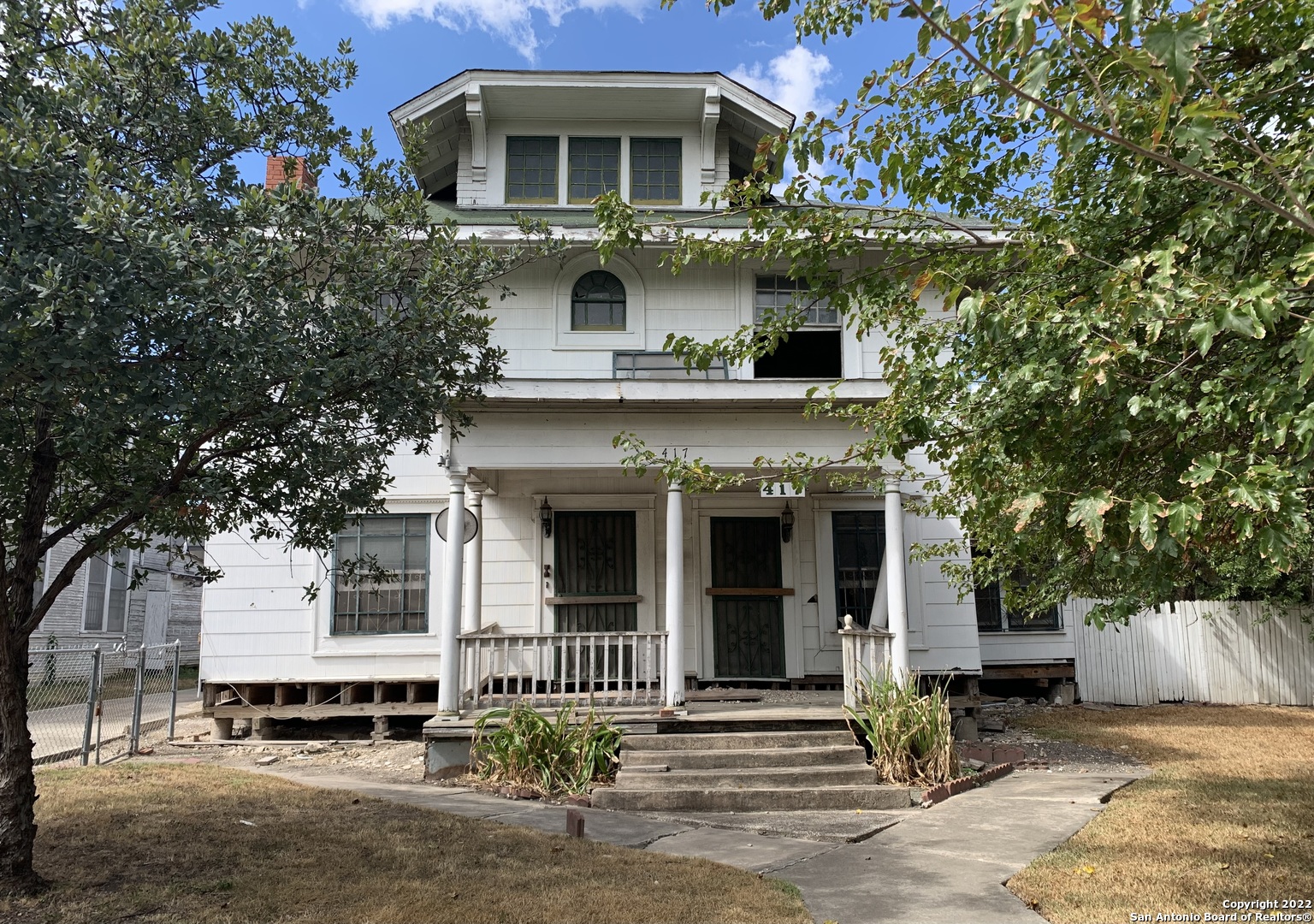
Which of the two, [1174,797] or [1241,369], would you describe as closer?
[1241,369]

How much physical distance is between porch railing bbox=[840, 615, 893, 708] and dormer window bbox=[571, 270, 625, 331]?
15.8 ft

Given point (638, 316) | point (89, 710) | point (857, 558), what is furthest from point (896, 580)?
point (89, 710)

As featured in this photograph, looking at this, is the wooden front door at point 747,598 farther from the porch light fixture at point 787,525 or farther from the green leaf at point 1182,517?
the green leaf at point 1182,517

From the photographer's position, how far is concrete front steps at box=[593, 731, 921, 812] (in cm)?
775

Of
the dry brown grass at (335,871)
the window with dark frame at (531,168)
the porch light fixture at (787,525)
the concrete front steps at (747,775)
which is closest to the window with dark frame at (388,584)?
the concrete front steps at (747,775)

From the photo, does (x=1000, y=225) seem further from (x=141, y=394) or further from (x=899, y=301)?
(x=141, y=394)

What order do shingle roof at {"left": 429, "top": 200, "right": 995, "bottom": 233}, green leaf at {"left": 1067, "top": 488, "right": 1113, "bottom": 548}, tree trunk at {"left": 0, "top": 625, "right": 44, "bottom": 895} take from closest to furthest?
green leaf at {"left": 1067, "top": 488, "right": 1113, "bottom": 548}
tree trunk at {"left": 0, "top": 625, "right": 44, "bottom": 895}
shingle roof at {"left": 429, "top": 200, "right": 995, "bottom": 233}

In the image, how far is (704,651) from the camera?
38.3 feet

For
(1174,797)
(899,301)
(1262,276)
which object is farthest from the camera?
(1174,797)

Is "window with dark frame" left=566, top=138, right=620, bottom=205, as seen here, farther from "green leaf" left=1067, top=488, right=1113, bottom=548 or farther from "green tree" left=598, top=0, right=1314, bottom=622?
"green leaf" left=1067, top=488, right=1113, bottom=548

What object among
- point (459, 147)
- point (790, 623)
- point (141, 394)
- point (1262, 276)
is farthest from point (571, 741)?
point (459, 147)

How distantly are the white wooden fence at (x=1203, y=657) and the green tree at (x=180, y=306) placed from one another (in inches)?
481

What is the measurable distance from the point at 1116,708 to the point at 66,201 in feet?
47.9

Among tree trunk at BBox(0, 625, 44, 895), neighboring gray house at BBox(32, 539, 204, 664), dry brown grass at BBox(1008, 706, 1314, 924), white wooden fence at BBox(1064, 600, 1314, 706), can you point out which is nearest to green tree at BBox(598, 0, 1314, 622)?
dry brown grass at BBox(1008, 706, 1314, 924)
